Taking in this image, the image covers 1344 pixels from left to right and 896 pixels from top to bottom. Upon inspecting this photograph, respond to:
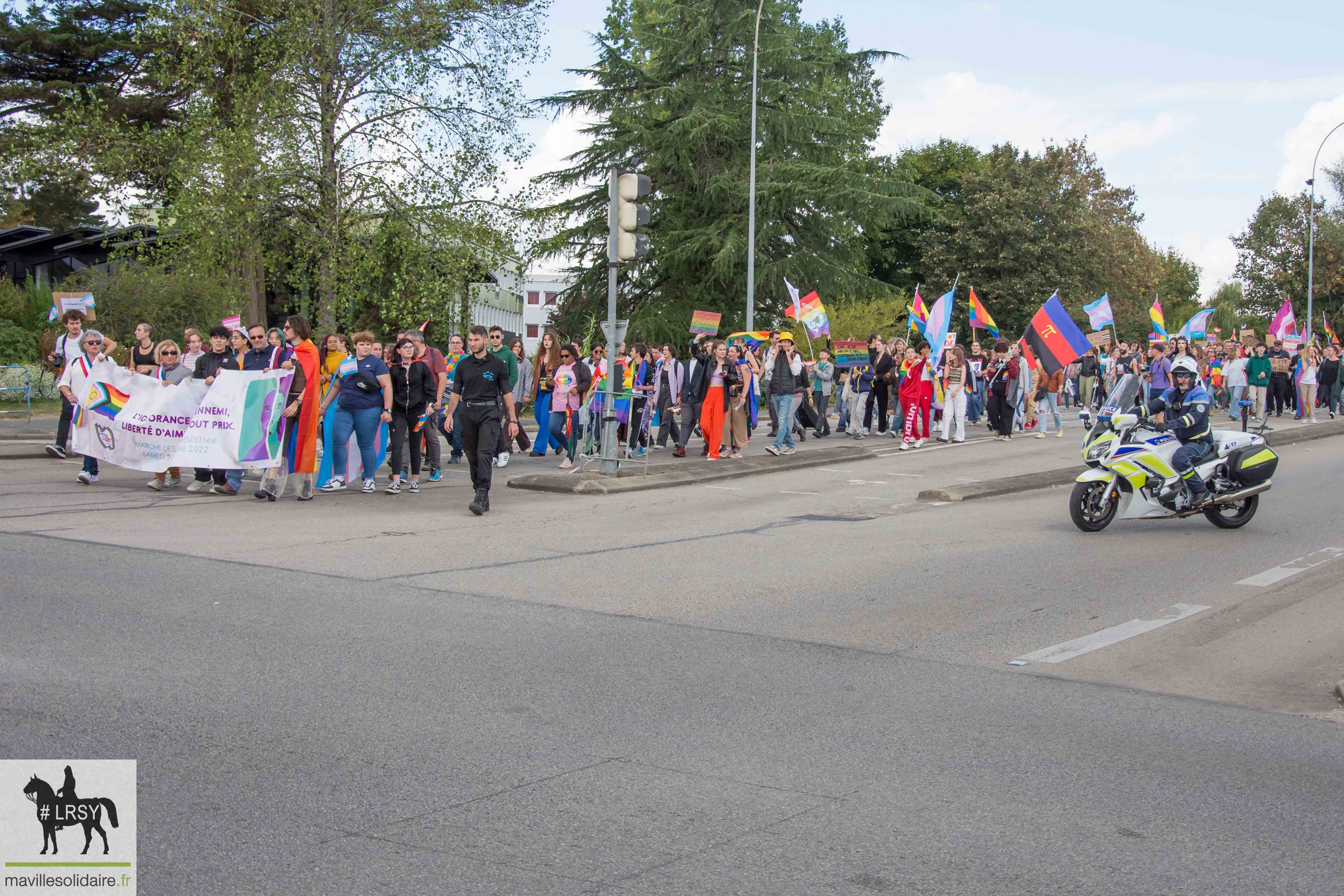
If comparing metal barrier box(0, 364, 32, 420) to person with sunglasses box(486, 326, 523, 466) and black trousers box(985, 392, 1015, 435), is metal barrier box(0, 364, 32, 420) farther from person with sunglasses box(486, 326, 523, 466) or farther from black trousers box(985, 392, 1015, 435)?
black trousers box(985, 392, 1015, 435)

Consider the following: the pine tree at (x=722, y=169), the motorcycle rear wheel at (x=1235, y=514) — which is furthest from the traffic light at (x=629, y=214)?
the pine tree at (x=722, y=169)

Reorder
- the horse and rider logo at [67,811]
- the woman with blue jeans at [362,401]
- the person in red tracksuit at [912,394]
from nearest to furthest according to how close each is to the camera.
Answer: the horse and rider logo at [67,811] → the woman with blue jeans at [362,401] → the person in red tracksuit at [912,394]

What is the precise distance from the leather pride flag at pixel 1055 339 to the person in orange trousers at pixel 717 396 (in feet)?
16.6

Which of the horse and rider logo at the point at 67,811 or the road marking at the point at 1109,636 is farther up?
the horse and rider logo at the point at 67,811

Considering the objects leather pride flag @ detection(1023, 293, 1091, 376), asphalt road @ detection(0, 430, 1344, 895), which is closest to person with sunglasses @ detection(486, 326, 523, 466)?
asphalt road @ detection(0, 430, 1344, 895)

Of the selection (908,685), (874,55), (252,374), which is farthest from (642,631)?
(874,55)

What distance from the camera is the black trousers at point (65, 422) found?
15.1 m

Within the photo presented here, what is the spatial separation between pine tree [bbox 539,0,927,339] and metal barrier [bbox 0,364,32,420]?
1775 centimetres

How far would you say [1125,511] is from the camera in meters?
12.1

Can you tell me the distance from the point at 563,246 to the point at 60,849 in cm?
4013

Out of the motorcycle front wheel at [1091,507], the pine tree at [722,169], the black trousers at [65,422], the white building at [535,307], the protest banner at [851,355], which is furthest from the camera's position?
the white building at [535,307]

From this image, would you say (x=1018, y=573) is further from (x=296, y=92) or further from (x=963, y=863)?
(x=296, y=92)

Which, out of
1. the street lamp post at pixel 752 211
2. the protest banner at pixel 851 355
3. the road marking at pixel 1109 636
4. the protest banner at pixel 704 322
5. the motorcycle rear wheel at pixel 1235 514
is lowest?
the road marking at pixel 1109 636

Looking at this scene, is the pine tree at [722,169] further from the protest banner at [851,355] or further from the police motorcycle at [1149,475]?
the police motorcycle at [1149,475]
